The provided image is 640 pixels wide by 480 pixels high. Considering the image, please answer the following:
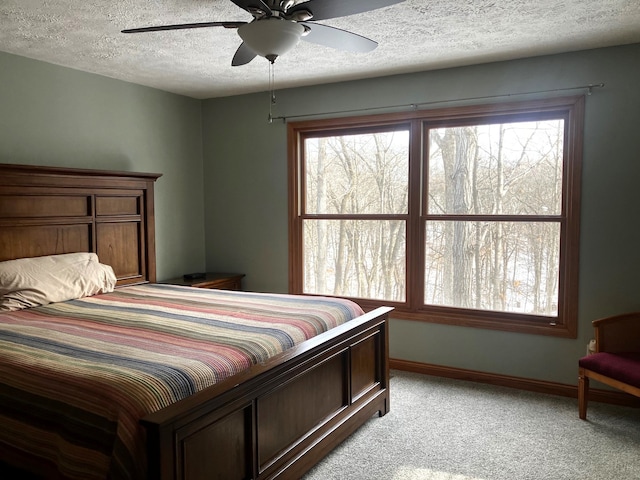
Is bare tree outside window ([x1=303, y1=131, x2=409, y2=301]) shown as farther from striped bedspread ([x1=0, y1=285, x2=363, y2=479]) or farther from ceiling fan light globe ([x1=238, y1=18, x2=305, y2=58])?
ceiling fan light globe ([x1=238, y1=18, x2=305, y2=58])

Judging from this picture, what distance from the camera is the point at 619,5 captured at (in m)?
2.73

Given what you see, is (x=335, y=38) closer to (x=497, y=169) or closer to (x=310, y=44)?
(x=310, y=44)

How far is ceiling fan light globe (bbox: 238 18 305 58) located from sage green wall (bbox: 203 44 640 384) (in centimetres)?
214

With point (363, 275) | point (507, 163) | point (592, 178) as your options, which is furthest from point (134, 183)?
point (592, 178)

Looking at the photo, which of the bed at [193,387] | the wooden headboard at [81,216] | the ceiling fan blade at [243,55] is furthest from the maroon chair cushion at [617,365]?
the wooden headboard at [81,216]

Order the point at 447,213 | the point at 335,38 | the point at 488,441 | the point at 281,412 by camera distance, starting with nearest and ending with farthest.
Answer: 1. the point at 281,412
2. the point at 335,38
3. the point at 488,441
4. the point at 447,213

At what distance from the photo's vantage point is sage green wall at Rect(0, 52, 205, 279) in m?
3.62

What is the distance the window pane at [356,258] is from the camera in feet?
14.4

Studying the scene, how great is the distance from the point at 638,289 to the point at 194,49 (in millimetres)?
3387

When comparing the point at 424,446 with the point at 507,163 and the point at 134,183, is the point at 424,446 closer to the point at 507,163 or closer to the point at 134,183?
the point at 507,163

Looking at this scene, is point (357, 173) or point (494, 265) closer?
point (494, 265)

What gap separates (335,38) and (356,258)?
239 centimetres

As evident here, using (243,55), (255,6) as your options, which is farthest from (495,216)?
(255,6)

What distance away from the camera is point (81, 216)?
3816mm
